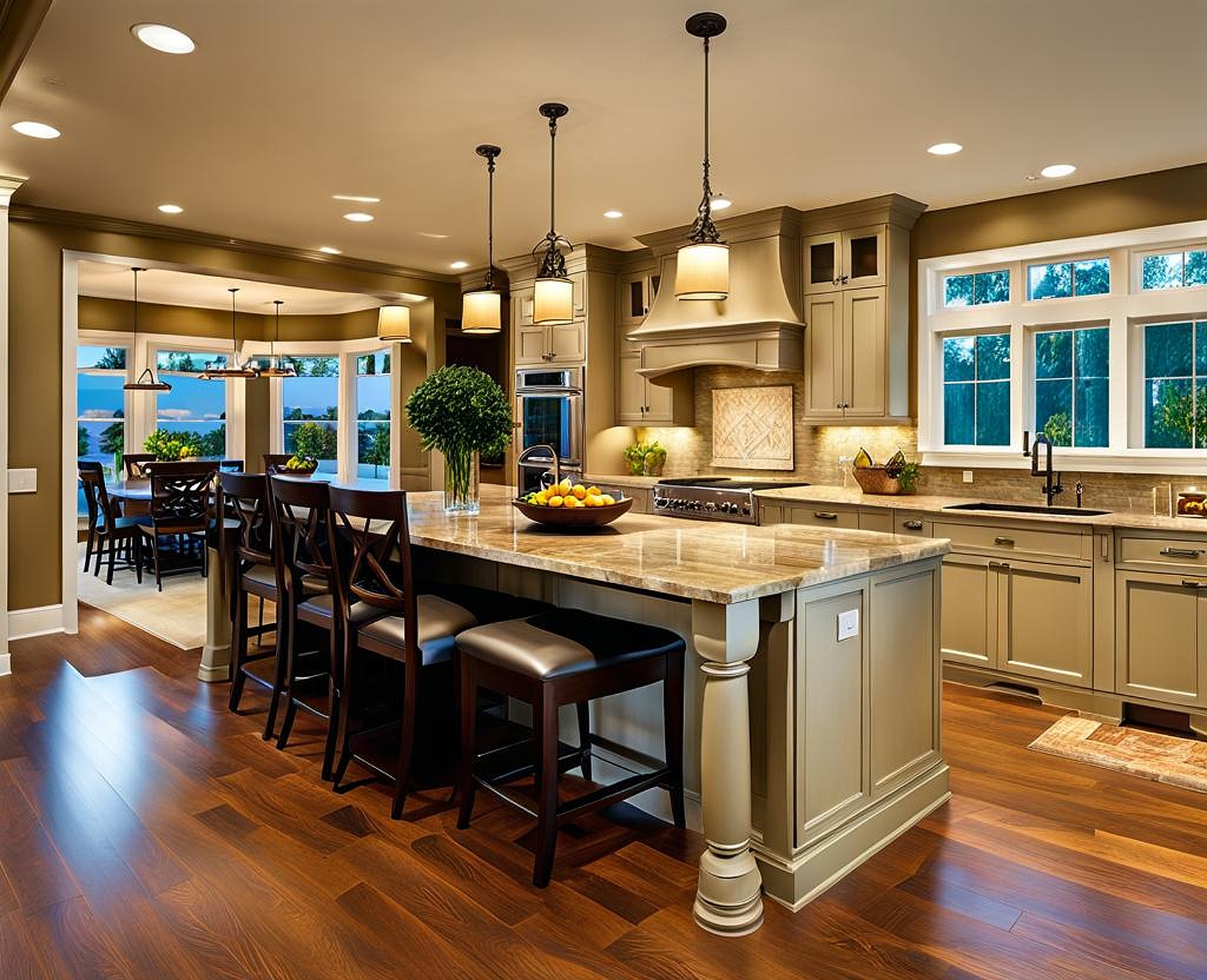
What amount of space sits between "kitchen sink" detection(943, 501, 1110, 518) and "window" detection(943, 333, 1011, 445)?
0.59 meters

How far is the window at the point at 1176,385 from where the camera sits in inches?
172

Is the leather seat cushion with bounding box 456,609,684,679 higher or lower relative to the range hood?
lower

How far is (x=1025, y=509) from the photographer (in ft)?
14.7

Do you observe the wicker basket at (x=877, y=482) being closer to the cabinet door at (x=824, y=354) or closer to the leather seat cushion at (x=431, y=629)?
the cabinet door at (x=824, y=354)

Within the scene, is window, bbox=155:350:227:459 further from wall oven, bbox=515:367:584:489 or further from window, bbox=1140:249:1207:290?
window, bbox=1140:249:1207:290

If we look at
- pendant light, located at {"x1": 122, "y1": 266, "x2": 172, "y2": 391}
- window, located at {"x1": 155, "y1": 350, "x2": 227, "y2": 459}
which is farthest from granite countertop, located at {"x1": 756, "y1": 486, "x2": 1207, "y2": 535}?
window, located at {"x1": 155, "y1": 350, "x2": 227, "y2": 459}

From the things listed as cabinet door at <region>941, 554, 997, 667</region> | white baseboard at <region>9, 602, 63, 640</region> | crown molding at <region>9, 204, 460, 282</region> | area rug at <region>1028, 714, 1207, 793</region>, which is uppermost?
crown molding at <region>9, 204, 460, 282</region>

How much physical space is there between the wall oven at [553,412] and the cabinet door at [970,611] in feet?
9.75

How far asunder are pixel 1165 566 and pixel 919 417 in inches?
70.5

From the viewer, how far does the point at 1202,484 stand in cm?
430

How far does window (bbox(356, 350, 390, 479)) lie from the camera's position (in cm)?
972

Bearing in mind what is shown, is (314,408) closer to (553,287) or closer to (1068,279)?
(553,287)

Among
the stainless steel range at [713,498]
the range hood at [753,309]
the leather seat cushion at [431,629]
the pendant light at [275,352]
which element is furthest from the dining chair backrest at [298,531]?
the pendant light at [275,352]

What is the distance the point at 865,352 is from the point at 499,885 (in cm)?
390
